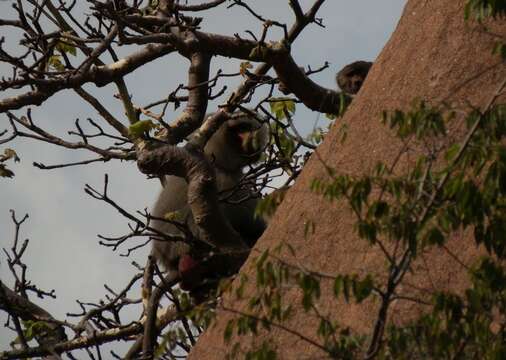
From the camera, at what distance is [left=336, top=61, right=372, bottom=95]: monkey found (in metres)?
11.2

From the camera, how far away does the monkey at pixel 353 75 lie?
11.2 meters

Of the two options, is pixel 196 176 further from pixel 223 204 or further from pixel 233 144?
pixel 233 144

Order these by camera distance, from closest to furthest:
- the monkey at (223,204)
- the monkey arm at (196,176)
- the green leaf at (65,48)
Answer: the monkey arm at (196,176), the green leaf at (65,48), the monkey at (223,204)

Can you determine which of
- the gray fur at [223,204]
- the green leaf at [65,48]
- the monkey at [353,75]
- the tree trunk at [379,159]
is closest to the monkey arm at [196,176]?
the tree trunk at [379,159]

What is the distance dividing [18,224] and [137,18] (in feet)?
7.01

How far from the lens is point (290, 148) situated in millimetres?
4410

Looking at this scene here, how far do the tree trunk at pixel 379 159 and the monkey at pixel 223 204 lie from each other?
7.42 ft

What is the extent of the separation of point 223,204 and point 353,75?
3114 millimetres

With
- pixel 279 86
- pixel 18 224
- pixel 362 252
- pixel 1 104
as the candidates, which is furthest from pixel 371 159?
pixel 18 224

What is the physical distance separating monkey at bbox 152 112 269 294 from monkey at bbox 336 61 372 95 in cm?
173

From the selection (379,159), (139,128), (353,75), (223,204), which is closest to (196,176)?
(139,128)

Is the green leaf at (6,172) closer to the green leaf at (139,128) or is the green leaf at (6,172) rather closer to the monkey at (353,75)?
the green leaf at (139,128)

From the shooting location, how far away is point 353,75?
37.2 feet

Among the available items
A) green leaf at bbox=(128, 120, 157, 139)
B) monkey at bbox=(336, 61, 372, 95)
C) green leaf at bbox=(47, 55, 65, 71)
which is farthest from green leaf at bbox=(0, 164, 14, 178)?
monkey at bbox=(336, 61, 372, 95)
